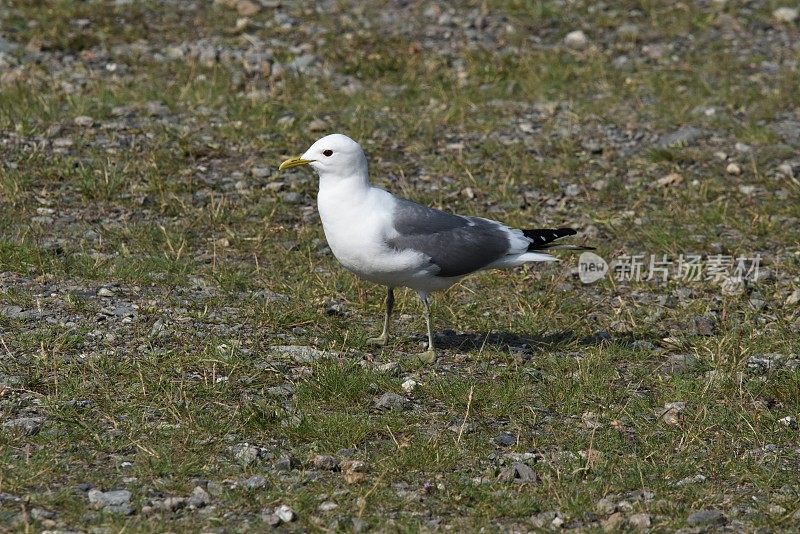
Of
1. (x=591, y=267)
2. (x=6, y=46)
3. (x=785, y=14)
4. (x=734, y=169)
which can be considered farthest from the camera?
(x=785, y=14)

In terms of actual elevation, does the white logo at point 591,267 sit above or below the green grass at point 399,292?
below

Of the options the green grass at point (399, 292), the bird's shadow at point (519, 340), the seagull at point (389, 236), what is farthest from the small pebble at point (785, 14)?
the seagull at point (389, 236)

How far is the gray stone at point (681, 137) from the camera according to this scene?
11.3 m

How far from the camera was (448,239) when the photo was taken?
772cm

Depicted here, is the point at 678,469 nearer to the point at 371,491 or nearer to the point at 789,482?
the point at 789,482

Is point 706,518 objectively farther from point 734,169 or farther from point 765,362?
point 734,169

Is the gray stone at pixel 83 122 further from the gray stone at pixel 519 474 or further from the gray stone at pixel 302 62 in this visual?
the gray stone at pixel 519 474

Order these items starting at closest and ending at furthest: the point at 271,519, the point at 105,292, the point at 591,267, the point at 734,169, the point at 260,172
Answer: the point at 271,519 → the point at 105,292 → the point at 591,267 → the point at 260,172 → the point at 734,169

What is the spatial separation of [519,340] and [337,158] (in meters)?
1.70

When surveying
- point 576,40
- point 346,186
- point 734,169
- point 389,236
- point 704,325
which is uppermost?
point 346,186

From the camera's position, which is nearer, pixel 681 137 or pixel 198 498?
pixel 198 498

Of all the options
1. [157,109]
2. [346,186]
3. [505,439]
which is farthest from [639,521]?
[157,109]

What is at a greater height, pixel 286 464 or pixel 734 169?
pixel 286 464

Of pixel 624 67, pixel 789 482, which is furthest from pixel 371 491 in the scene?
pixel 624 67
